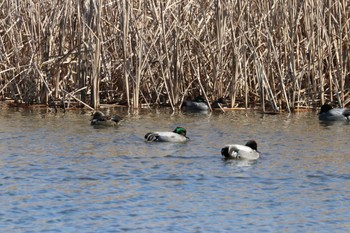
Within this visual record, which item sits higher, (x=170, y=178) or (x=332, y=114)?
(x=332, y=114)

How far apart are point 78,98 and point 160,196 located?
9425mm

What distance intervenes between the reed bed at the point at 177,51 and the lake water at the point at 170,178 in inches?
61.3

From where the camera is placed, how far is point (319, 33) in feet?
57.9

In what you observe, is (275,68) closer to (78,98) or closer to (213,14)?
(213,14)

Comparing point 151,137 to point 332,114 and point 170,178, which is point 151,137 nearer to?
point 170,178

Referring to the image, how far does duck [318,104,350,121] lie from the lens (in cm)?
1695

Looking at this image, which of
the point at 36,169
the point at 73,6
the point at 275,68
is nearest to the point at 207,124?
the point at 275,68

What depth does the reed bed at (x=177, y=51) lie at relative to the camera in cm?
1770

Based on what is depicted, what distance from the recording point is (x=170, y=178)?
10.7 meters

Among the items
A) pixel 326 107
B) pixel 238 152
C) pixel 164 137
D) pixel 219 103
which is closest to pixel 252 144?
pixel 238 152

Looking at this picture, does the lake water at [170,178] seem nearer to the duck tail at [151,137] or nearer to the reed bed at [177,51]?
the duck tail at [151,137]

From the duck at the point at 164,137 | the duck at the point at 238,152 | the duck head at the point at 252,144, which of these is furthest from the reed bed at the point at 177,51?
the duck at the point at 238,152

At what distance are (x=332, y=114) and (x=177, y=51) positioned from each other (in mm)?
3206

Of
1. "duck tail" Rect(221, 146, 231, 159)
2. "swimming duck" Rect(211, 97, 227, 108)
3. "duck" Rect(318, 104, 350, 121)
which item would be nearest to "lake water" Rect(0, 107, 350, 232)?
"duck tail" Rect(221, 146, 231, 159)
